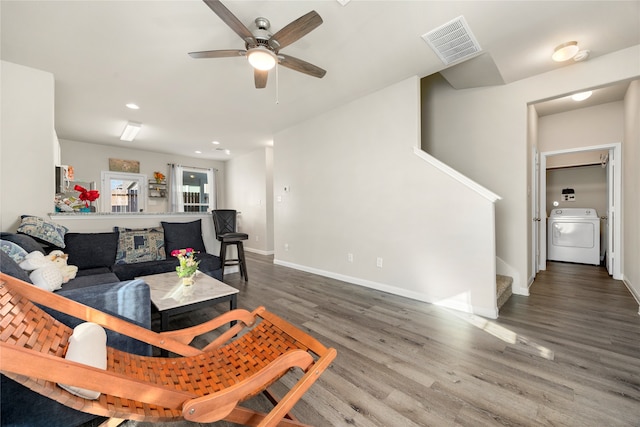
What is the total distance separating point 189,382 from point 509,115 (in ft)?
13.4

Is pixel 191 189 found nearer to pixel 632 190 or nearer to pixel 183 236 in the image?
pixel 183 236

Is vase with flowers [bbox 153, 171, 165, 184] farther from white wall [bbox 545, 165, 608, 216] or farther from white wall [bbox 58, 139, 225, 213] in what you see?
white wall [bbox 545, 165, 608, 216]

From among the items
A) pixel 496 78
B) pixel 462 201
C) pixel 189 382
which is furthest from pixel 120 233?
pixel 496 78

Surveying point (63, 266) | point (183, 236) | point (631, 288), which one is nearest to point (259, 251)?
point (183, 236)

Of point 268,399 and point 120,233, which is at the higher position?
point 120,233

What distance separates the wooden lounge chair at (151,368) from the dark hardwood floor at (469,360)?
0.35 metres

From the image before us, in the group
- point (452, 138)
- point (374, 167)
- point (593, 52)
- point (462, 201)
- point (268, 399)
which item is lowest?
point (268, 399)

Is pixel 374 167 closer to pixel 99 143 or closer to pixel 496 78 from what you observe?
pixel 496 78

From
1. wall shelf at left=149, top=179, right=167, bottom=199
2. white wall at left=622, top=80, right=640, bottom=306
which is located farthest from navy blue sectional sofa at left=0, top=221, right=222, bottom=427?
white wall at left=622, top=80, right=640, bottom=306

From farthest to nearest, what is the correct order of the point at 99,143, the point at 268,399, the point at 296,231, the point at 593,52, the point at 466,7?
the point at 99,143
the point at 296,231
the point at 593,52
the point at 466,7
the point at 268,399

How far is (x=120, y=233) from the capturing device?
312 centimetres

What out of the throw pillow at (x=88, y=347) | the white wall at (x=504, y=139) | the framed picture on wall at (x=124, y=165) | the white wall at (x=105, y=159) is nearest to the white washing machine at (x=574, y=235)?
the white wall at (x=504, y=139)

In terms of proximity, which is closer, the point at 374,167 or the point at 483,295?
the point at 483,295

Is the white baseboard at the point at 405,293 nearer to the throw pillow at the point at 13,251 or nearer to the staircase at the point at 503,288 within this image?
the staircase at the point at 503,288
